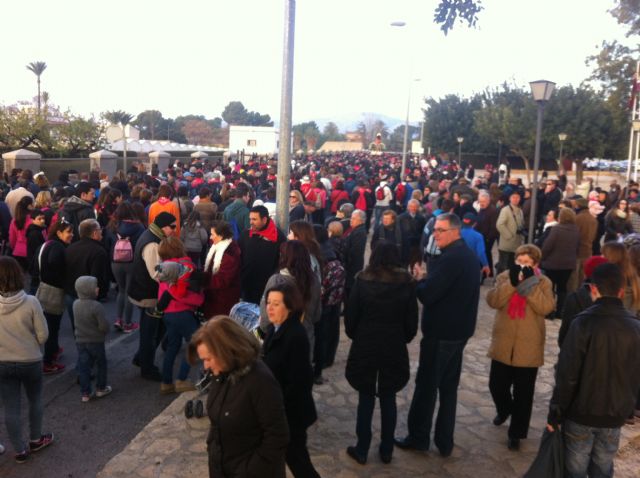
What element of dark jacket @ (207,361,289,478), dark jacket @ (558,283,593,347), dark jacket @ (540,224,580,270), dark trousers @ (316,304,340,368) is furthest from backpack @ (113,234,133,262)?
dark jacket @ (540,224,580,270)

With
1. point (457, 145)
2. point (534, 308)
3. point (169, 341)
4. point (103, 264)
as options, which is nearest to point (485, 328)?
point (534, 308)

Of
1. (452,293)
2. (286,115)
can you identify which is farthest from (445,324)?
(286,115)

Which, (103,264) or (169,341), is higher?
(103,264)

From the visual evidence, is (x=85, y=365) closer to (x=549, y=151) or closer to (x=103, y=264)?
(x=103, y=264)

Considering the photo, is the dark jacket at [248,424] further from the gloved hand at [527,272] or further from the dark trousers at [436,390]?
the gloved hand at [527,272]

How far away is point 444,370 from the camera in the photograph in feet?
15.5

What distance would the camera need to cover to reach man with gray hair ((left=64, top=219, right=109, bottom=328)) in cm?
640

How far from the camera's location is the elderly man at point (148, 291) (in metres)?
6.31

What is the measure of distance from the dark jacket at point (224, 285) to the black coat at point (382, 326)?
184cm

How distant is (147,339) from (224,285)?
117 cm

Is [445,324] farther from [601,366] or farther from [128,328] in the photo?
[128,328]

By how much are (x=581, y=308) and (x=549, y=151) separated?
42.5 m

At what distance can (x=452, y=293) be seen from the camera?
4551 mm

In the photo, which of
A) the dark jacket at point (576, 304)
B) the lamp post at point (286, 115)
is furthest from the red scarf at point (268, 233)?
the dark jacket at point (576, 304)
